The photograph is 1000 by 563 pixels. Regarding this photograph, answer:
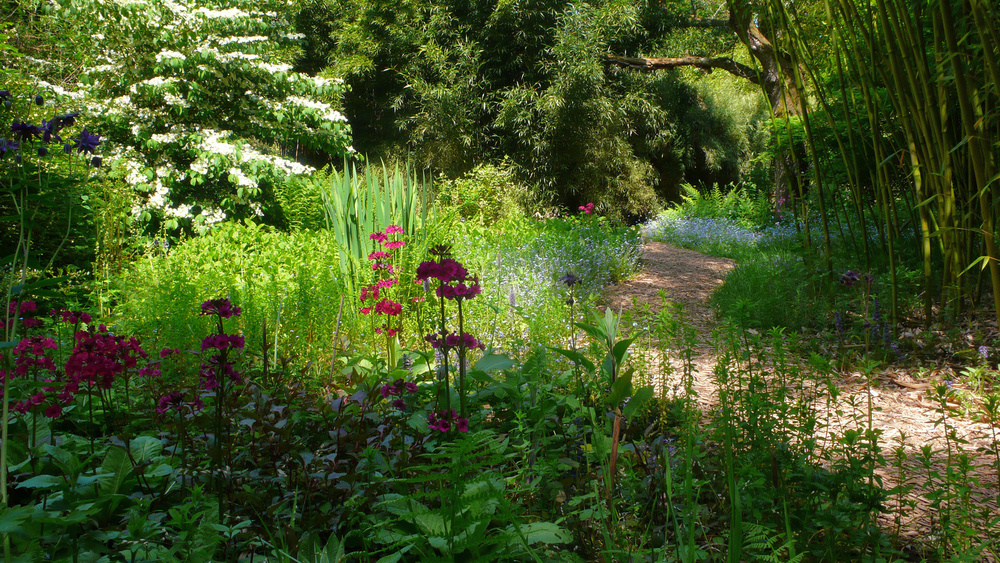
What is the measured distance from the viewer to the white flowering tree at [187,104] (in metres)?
6.64

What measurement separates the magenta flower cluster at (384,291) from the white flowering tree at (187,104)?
167 inches

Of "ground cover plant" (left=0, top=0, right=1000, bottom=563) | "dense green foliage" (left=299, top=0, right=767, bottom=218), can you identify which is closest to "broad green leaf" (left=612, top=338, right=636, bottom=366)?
"ground cover plant" (left=0, top=0, right=1000, bottom=563)

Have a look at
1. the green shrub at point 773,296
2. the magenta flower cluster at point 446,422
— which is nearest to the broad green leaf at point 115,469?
the magenta flower cluster at point 446,422

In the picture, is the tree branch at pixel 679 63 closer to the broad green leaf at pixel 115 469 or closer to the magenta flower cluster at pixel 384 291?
the magenta flower cluster at pixel 384 291

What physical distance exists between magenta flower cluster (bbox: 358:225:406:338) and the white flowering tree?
425 centimetres

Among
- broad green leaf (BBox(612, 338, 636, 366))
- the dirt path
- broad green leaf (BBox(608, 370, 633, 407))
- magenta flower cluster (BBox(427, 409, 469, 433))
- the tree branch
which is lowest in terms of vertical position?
the dirt path

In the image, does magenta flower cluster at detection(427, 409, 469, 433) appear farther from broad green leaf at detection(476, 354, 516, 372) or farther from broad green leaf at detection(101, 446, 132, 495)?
broad green leaf at detection(101, 446, 132, 495)

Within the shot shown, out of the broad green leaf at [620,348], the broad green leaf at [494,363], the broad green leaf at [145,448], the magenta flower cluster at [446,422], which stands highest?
the broad green leaf at [620,348]

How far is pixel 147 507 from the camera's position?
52.2 inches

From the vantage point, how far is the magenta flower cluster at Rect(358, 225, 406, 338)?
232cm

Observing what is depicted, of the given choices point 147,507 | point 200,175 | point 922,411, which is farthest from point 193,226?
point 922,411

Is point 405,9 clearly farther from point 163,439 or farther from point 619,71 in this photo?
point 163,439

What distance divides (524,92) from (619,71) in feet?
9.19

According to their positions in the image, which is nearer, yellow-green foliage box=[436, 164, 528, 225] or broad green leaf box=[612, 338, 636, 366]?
broad green leaf box=[612, 338, 636, 366]
